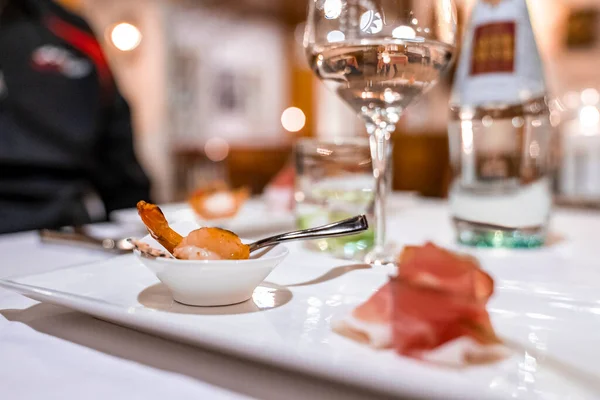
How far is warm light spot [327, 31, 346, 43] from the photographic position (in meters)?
0.56

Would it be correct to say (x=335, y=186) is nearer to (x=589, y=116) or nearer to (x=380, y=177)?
(x=380, y=177)

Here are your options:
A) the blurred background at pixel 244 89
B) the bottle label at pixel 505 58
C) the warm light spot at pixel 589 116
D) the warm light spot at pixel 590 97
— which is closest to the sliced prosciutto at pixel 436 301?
the bottle label at pixel 505 58

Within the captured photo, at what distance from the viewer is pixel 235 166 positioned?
5594 mm

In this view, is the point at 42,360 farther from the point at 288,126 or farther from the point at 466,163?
the point at 288,126

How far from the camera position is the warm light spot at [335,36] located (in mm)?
559

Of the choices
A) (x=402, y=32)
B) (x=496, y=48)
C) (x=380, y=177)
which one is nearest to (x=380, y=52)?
(x=402, y=32)

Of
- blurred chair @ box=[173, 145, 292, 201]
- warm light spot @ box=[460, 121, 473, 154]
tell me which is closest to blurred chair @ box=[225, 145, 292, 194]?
blurred chair @ box=[173, 145, 292, 201]

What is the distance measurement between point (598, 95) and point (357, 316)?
4.82m

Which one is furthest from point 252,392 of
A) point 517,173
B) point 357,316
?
point 517,173

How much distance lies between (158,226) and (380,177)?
0.28 metres

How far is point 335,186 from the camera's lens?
74cm

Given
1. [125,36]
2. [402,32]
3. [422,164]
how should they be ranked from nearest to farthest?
1. [402,32]
2. [422,164]
3. [125,36]

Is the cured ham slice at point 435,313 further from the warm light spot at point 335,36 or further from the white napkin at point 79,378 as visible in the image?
the warm light spot at point 335,36

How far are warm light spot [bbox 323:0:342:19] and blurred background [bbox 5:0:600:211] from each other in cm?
217
